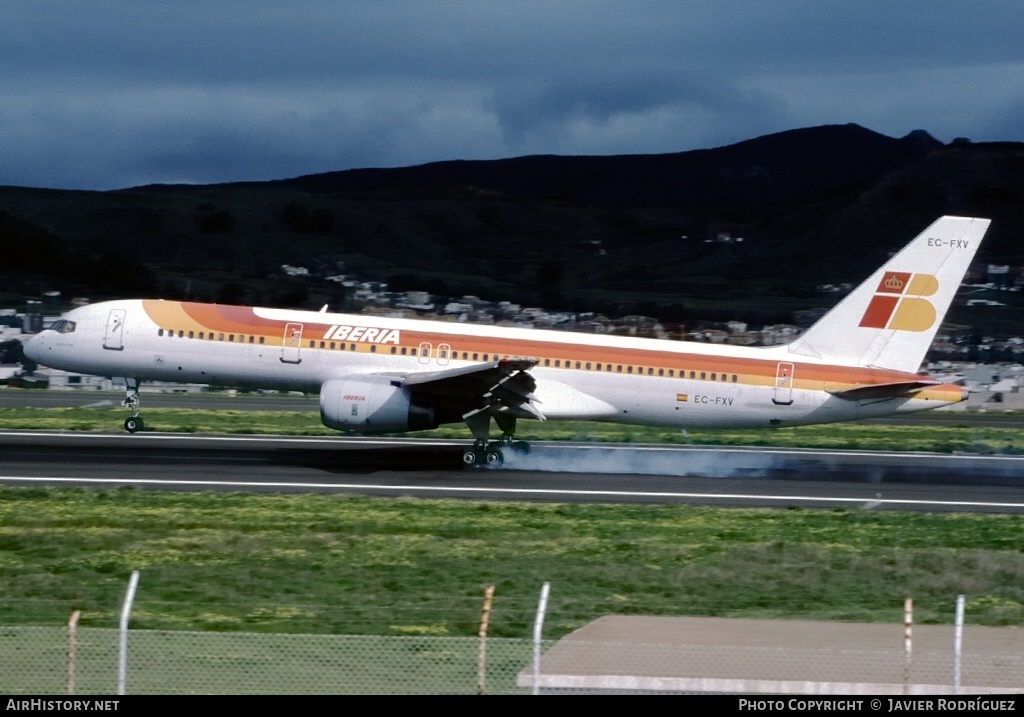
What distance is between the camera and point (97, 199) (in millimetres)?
99750

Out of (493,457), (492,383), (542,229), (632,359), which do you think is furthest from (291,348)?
(542,229)

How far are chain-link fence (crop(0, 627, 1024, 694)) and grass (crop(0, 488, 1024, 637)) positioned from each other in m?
1.60

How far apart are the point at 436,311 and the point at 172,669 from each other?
61.5 metres

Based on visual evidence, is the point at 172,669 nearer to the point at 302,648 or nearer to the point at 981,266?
the point at 302,648

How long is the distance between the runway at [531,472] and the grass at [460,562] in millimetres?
1940

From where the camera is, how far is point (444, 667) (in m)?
13.5

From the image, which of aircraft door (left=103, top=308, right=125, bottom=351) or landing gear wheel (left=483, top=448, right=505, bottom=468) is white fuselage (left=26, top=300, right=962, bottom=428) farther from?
landing gear wheel (left=483, top=448, right=505, bottom=468)

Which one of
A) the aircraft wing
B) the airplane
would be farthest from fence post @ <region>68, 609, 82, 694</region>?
the airplane

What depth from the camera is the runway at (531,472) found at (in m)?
27.7

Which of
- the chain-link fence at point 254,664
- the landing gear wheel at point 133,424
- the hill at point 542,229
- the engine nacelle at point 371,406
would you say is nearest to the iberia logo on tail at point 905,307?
the engine nacelle at point 371,406

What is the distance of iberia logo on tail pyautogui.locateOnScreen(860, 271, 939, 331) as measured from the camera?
106ft

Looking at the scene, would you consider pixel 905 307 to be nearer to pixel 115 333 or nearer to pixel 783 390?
pixel 783 390
